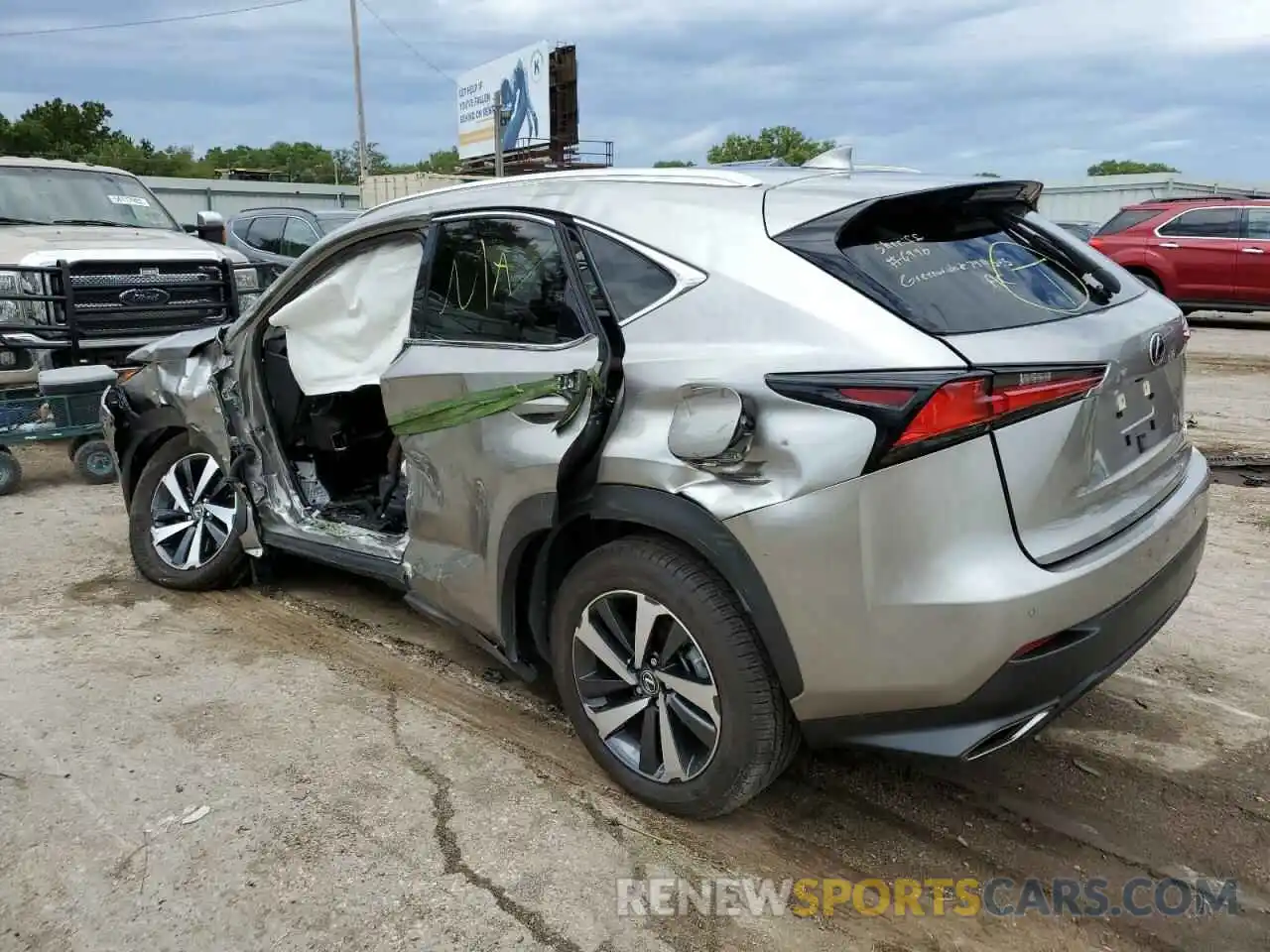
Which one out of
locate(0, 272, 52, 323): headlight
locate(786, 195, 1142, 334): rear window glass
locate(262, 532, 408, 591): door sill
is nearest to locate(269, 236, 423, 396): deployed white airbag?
locate(262, 532, 408, 591): door sill

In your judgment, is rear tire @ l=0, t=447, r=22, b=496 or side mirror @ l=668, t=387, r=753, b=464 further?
rear tire @ l=0, t=447, r=22, b=496

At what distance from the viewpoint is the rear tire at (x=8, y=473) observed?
696cm

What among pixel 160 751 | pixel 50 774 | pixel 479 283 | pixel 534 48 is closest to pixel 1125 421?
pixel 479 283

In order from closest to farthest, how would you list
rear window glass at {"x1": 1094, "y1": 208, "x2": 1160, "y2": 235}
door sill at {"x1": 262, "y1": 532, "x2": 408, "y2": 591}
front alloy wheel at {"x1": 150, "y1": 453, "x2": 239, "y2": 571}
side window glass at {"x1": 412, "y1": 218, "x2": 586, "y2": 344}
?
side window glass at {"x1": 412, "y1": 218, "x2": 586, "y2": 344} < door sill at {"x1": 262, "y1": 532, "x2": 408, "y2": 591} < front alloy wheel at {"x1": 150, "y1": 453, "x2": 239, "y2": 571} < rear window glass at {"x1": 1094, "y1": 208, "x2": 1160, "y2": 235}

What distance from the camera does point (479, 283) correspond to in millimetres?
3488

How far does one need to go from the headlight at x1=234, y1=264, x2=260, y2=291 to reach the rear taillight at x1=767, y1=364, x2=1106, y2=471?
25.5ft

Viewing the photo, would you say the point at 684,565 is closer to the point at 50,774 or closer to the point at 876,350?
the point at 876,350

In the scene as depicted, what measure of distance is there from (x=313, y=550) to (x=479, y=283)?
5.14 ft

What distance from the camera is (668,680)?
2848mm

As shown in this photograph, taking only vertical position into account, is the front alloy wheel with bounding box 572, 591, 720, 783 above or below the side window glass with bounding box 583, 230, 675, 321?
below

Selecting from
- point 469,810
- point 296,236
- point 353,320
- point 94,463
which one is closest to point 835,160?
point 353,320

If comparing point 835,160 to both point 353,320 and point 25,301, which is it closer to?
point 353,320

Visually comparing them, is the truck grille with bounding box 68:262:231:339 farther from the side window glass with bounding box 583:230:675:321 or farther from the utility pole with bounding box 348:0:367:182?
the utility pole with bounding box 348:0:367:182

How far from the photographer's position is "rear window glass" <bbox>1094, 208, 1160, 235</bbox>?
49.1ft
